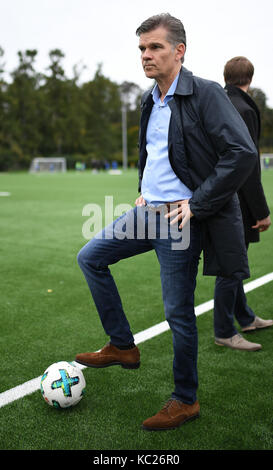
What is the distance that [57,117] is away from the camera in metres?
75.9

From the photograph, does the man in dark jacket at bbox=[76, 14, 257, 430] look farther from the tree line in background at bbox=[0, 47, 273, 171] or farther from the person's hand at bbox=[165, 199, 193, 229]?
the tree line in background at bbox=[0, 47, 273, 171]

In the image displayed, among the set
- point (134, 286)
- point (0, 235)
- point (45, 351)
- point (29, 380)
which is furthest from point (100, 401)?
point (0, 235)

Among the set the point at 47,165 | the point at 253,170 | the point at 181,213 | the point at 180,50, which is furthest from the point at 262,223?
the point at 47,165

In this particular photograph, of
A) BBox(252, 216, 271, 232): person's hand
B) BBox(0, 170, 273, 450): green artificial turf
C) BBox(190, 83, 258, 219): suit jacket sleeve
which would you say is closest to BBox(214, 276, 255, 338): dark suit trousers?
BBox(0, 170, 273, 450): green artificial turf

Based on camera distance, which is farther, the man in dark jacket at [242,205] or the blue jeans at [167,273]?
the man in dark jacket at [242,205]

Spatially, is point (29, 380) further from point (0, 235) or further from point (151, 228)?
point (0, 235)

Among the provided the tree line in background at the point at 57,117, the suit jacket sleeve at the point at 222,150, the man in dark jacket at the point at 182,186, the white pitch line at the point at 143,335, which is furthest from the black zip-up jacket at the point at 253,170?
the tree line in background at the point at 57,117

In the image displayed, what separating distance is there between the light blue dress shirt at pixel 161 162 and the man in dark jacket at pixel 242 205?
1.16 m

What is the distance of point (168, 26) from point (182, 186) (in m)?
0.87

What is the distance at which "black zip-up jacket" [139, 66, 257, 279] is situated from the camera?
8.48 feet

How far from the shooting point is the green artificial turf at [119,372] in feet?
9.34

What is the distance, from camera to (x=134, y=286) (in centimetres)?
622

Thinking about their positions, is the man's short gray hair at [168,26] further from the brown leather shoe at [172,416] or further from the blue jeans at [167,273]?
the brown leather shoe at [172,416]
